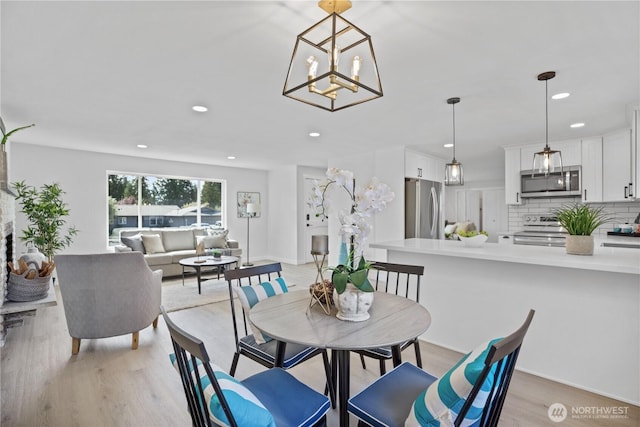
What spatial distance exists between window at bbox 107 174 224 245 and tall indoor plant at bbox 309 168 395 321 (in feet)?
19.6

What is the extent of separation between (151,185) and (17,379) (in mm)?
4747

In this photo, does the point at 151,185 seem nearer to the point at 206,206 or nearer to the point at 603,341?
the point at 206,206

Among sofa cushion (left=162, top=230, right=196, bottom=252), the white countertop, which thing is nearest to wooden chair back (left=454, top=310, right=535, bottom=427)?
the white countertop

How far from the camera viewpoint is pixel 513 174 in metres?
5.08

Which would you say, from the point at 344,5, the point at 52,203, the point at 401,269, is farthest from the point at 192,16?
the point at 52,203

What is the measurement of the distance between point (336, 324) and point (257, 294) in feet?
2.30

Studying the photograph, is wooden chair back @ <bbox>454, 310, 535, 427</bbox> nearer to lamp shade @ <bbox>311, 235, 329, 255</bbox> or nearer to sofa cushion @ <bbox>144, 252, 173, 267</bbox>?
lamp shade @ <bbox>311, 235, 329, 255</bbox>

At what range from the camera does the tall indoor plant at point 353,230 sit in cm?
143

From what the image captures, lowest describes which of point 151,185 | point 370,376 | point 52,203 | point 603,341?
point 370,376

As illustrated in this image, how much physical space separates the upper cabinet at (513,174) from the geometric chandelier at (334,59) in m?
3.43

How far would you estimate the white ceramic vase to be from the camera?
4.82 ft

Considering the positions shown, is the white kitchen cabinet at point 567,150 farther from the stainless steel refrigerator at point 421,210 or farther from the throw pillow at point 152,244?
the throw pillow at point 152,244

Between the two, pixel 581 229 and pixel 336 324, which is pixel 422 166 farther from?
pixel 336 324

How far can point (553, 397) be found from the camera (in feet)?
6.82
